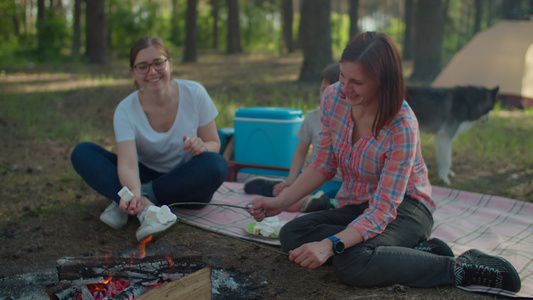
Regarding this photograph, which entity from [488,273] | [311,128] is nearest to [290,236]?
[488,273]

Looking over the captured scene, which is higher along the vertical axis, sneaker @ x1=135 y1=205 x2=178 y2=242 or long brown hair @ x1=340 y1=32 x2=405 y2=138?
long brown hair @ x1=340 y1=32 x2=405 y2=138

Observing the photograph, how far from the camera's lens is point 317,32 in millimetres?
9766

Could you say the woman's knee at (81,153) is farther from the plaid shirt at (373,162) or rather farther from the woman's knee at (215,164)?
the plaid shirt at (373,162)

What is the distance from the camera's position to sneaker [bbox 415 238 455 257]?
8.40ft

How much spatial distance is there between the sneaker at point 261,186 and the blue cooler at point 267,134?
1.72ft

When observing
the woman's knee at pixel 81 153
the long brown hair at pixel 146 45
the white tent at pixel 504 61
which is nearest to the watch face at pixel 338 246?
the long brown hair at pixel 146 45

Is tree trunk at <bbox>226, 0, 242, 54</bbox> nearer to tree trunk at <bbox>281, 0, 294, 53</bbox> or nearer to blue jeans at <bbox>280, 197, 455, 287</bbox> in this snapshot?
tree trunk at <bbox>281, 0, 294, 53</bbox>

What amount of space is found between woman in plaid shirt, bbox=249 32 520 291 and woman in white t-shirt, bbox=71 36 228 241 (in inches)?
38.0

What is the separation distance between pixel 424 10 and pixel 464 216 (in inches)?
334

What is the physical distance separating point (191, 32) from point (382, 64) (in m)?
12.8

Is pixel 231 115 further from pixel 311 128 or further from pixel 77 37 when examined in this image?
pixel 77 37

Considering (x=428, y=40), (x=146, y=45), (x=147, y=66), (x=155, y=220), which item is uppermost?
(x=428, y=40)

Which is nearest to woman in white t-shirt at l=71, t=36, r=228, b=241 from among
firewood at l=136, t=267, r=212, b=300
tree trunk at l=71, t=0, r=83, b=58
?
firewood at l=136, t=267, r=212, b=300

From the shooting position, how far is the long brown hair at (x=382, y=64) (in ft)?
7.29
